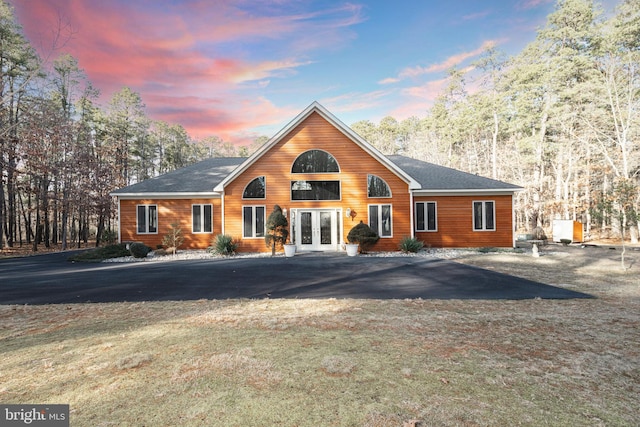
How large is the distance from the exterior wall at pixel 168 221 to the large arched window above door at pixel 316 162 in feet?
17.5

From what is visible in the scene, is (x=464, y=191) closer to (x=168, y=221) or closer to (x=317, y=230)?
(x=317, y=230)

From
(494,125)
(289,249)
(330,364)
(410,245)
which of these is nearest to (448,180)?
(410,245)

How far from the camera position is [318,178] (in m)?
16.7

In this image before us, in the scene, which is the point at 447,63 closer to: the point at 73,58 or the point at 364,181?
the point at 364,181

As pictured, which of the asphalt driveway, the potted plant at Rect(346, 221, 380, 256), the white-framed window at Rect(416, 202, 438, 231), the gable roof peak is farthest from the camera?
the white-framed window at Rect(416, 202, 438, 231)

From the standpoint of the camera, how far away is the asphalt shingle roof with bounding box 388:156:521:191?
1712cm

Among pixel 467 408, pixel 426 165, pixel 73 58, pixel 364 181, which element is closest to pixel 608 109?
pixel 426 165

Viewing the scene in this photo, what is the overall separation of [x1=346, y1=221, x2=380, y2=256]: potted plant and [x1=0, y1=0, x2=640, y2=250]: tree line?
8835 millimetres

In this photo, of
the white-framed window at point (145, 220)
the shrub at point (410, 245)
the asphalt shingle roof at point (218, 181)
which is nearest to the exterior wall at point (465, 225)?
the asphalt shingle roof at point (218, 181)

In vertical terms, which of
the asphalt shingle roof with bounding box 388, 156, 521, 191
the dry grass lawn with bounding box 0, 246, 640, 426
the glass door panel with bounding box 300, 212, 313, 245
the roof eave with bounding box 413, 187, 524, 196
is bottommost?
the dry grass lawn with bounding box 0, 246, 640, 426

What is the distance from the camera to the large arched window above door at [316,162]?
16800mm

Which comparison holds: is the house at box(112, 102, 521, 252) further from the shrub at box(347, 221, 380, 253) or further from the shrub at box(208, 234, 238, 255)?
the shrub at box(347, 221, 380, 253)

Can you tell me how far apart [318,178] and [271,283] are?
8.96 metres

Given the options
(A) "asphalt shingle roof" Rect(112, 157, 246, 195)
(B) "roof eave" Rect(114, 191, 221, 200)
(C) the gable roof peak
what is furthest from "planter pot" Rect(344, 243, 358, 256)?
(A) "asphalt shingle roof" Rect(112, 157, 246, 195)
